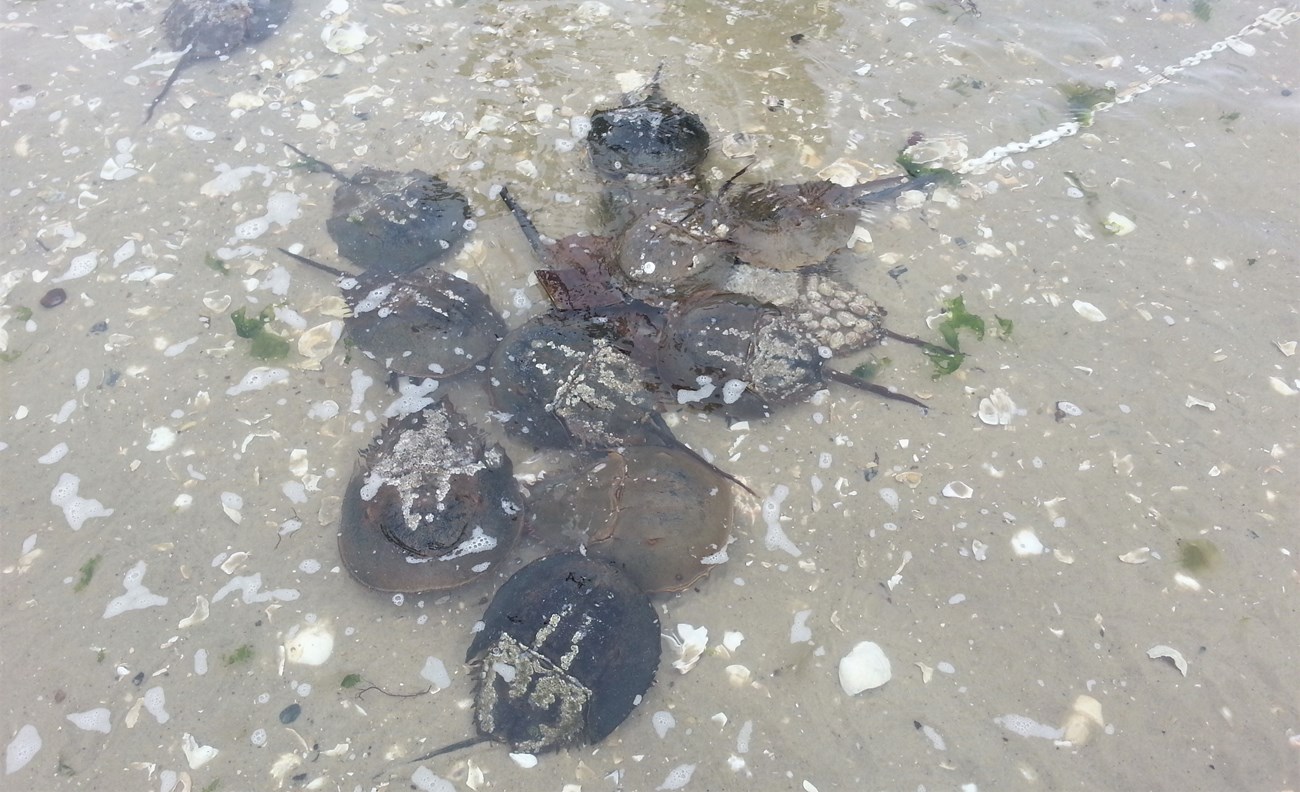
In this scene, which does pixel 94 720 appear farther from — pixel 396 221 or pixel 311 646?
Answer: pixel 396 221

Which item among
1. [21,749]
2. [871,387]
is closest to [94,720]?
[21,749]

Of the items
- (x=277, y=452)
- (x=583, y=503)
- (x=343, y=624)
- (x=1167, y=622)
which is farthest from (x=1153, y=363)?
(x=277, y=452)

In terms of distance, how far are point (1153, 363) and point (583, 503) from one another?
314 cm

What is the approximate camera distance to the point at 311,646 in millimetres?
3090

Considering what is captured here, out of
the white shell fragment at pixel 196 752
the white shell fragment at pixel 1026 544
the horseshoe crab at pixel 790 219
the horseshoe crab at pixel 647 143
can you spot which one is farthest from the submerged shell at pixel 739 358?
the white shell fragment at pixel 196 752

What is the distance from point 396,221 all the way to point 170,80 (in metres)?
2.67

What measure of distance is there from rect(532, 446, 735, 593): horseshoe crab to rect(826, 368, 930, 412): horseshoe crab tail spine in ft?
2.98

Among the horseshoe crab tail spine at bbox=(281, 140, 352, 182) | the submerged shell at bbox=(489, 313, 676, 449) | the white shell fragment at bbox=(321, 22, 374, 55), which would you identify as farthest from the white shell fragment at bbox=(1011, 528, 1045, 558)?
the white shell fragment at bbox=(321, 22, 374, 55)

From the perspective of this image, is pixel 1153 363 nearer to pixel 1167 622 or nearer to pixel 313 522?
pixel 1167 622

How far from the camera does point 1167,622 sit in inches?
121

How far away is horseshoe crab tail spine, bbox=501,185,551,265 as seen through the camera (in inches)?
165

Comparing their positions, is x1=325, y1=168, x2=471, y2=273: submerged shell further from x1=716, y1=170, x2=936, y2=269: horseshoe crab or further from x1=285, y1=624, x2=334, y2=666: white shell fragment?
x1=285, y1=624, x2=334, y2=666: white shell fragment

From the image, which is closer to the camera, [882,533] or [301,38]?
[882,533]

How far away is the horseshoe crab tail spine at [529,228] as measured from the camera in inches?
165
